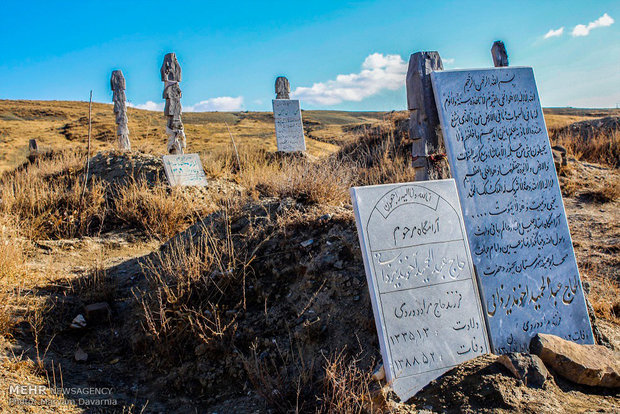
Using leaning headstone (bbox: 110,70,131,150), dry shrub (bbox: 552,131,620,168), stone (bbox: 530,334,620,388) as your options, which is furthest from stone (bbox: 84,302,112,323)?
leaning headstone (bbox: 110,70,131,150)

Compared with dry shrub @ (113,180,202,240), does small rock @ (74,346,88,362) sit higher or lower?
lower

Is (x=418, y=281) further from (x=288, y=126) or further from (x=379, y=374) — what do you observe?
(x=288, y=126)

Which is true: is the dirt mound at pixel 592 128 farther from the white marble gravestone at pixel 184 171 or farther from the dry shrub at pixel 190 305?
the dry shrub at pixel 190 305

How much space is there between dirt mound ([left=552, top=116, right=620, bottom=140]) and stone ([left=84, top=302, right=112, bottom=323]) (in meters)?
10.7

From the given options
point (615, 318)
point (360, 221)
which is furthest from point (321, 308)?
point (615, 318)

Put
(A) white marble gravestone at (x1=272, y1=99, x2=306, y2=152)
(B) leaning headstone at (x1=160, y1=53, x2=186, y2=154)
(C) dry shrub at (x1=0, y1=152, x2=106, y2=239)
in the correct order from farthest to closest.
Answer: (A) white marble gravestone at (x1=272, y1=99, x2=306, y2=152) → (B) leaning headstone at (x1=160, y1=53, x2=186, y2=154) → (C) dry shrub at (x1=0, y1=152, x2=106, y2=239)

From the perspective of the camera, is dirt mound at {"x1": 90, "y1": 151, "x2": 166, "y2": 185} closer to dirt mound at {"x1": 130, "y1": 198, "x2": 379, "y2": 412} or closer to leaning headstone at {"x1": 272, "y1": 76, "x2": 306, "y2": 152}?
leaning headstone at {"x1": 272, "y1": 76, "x2": 306, "y2": 152}

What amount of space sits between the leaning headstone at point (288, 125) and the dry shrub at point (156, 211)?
5.09 metres

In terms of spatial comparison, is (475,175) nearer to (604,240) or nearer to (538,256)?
(538,256)

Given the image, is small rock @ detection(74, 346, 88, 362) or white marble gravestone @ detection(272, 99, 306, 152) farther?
white marble gravestone @ detection(272, 99, 306, 152)

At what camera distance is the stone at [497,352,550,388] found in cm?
254

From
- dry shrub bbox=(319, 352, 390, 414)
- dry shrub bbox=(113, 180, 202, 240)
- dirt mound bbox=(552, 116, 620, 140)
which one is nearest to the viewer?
dry shrub bbox=(319, 352, 390, 414)

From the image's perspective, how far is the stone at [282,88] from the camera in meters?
12.8

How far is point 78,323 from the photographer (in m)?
3.98
